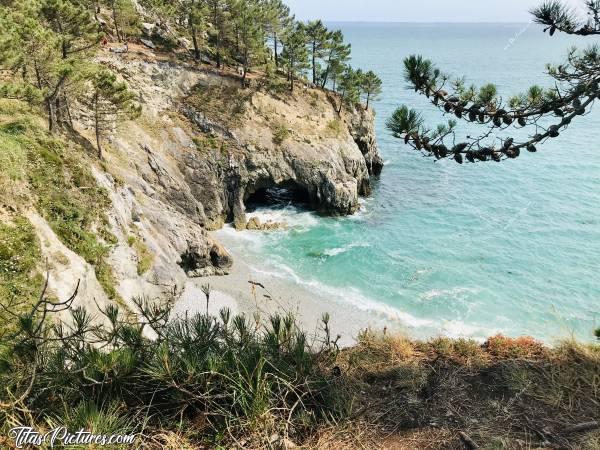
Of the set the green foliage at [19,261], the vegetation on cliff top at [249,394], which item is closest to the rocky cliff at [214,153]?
the green foliage at [19,261]

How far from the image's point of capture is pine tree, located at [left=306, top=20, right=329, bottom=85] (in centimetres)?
5012

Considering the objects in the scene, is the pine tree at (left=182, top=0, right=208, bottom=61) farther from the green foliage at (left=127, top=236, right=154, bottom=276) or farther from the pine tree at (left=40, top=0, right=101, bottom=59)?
the green foliage at (left=127, top=236, right=154, bottom=276)

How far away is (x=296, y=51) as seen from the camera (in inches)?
1916

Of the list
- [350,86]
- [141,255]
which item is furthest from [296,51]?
[141,255]

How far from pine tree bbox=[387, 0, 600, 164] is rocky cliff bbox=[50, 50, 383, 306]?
71.4 ft

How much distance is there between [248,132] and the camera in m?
43.5

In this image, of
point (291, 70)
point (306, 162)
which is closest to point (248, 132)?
point (306, 162)

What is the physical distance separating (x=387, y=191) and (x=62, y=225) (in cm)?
3787

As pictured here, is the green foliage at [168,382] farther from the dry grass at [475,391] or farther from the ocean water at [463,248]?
the ocean water at [463,248]

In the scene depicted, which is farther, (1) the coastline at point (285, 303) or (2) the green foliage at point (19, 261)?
(1) the coastline at point (285, 303)

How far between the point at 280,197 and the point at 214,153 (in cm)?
1026

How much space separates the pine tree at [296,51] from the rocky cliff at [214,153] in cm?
322

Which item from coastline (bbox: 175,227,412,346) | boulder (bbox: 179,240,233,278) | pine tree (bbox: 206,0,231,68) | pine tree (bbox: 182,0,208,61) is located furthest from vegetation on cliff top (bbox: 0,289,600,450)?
pine tree (bbox: 206,0,231,68)

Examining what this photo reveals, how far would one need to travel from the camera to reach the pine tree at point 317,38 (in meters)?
50.1
